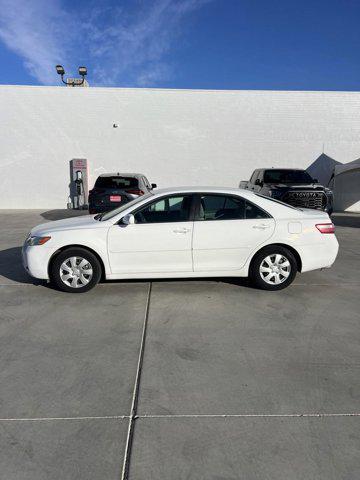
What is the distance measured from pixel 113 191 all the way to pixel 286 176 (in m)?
5.74

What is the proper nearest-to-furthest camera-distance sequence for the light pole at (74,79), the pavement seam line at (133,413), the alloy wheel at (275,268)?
the pavement seam line at (133,413), the alloy wheel at (275,268), the light pole at (74,79)

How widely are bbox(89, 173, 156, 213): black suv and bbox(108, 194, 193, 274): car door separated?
194 inches

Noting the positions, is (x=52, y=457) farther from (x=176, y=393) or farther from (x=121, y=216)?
(x=121, y=216)

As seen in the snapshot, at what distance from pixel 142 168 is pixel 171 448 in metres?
16.1

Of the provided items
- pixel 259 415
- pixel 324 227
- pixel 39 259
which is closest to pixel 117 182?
pixel 39 259

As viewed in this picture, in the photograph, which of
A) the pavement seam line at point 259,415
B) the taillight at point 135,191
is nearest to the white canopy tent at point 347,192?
the taillight at point 135,191

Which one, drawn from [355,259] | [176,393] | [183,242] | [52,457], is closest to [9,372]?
[52,457]

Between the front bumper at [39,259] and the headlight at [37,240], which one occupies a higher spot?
the headlight at [37,240]

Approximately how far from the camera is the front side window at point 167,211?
5324 millimetres

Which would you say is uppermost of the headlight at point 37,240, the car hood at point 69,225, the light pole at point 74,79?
the light pole at point 74,79

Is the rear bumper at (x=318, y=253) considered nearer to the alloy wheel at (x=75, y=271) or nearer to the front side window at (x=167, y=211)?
the front side window at (x=167, y=211)

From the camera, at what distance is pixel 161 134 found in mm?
17484

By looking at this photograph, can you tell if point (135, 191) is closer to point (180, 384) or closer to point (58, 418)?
point (180, 384)

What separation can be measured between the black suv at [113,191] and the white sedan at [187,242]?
186 inches
